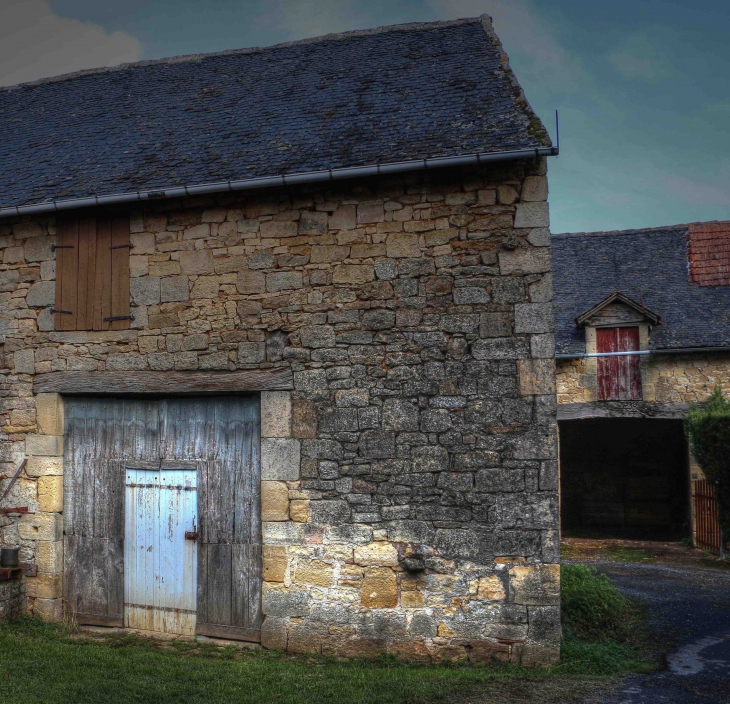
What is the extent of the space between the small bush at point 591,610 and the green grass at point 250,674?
3 cm

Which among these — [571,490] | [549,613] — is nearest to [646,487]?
[571,490]

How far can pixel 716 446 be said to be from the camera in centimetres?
1083

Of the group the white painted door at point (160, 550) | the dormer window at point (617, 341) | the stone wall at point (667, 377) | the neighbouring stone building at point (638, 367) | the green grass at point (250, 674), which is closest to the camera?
the green grass at point (250, 674)

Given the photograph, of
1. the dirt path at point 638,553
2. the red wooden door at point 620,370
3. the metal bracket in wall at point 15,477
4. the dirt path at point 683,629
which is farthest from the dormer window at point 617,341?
the metal bracket in wall at point 15,477

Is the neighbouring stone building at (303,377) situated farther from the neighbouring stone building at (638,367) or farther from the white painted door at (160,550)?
the neighbouring stone building at (638,367)

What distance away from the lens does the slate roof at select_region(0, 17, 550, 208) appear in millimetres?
6293

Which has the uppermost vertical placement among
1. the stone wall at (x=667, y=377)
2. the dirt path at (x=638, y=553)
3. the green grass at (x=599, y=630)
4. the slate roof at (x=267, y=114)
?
the slate roof at (x=267, y=114)

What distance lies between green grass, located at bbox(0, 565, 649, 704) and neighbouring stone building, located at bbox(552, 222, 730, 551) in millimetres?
7802

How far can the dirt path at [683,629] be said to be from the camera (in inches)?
199

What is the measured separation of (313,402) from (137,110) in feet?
14.7

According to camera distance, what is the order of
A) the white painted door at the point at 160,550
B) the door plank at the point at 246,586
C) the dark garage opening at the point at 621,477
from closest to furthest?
the door plank at the point at 246,586, the white painted door at the point at 160,550, the dark garage opening at the point at 621,477

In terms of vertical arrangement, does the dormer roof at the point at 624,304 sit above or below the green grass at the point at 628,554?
above

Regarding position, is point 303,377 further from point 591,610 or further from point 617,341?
point 617,341

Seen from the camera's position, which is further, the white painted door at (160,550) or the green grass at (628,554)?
the green grass at (628,554)
